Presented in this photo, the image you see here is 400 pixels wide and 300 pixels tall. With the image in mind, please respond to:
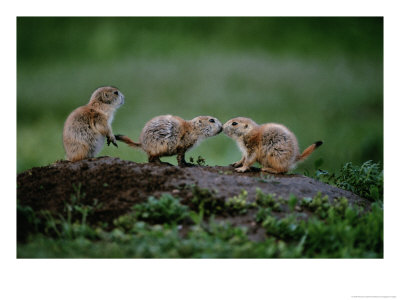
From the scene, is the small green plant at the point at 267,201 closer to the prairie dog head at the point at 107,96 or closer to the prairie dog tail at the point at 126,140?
the prairie dog tail at the point at 126,140

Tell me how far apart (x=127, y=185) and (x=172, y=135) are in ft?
5.29

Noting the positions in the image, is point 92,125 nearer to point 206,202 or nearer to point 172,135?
point 172,135

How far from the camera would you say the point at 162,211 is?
5.46 m

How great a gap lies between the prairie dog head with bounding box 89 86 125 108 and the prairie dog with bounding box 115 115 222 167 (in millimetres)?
539

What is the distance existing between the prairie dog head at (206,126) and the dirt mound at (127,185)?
100 cm

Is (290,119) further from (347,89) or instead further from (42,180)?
(42,180)

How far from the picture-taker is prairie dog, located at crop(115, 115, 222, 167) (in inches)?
290

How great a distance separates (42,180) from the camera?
20.9 feet

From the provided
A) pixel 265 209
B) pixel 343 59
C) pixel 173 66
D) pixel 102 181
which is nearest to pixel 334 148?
pixel 343 59

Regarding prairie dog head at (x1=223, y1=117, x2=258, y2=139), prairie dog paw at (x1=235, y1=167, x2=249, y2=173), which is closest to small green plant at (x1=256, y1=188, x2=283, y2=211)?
prairie dog paw at (x1=235, y1=167, x2=249, y2=173)

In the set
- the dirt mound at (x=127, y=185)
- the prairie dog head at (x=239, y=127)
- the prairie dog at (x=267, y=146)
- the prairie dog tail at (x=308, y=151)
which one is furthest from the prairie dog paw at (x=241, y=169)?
the prairie dog tail at (x=308, y=151)

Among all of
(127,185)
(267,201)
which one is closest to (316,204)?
(267,201)

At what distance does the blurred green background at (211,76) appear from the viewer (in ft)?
27.6

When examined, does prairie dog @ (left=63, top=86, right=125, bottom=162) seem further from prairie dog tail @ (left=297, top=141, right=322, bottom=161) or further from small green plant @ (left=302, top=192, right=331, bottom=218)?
small green plant @ (left=302, top=192, right=331, bottom=218)
